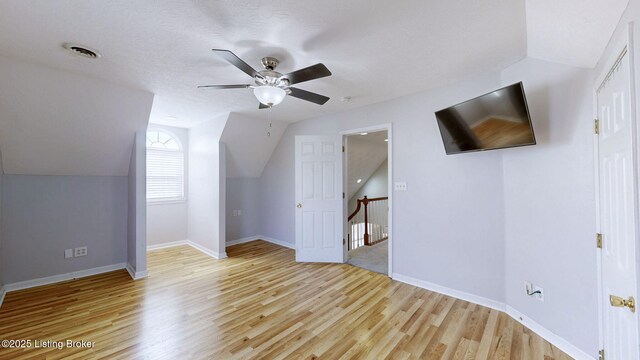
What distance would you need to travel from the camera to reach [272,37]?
1.90 meters

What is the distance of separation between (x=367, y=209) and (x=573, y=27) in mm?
4187

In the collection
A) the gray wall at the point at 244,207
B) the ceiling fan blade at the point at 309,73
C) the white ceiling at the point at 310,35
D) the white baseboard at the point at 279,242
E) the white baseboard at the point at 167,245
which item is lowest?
the white baseboard at the point at 279,242

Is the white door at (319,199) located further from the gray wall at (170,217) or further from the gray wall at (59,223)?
the gray wall at (59,223)

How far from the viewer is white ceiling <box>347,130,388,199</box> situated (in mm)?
5418

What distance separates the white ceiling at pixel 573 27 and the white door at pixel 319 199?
2615 mm

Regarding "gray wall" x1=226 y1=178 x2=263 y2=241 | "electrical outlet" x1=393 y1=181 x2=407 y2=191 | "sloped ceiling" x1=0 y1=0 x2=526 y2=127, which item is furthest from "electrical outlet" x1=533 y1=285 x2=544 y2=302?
"gray wall" x1=226 y1=178 x2=263 y2=241

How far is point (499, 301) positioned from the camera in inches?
101

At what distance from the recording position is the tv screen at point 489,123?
1963mm

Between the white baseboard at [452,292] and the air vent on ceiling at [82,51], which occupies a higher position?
the air vent on ceiling at [82,51]

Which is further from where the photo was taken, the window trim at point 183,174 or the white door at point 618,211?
the window trim at point 183,174

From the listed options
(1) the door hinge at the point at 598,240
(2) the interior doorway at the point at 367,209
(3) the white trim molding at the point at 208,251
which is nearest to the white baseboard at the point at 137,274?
(3) the white trim molding at the point at 208,251

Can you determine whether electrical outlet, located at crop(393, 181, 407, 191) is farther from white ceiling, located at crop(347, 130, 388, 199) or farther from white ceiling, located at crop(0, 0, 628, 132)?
white ceiling, located at crop(347, 130, 388, 199)

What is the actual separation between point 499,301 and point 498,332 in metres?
0.49

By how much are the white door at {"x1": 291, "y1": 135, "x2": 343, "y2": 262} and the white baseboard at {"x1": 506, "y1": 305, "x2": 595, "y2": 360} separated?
7.45 feet
